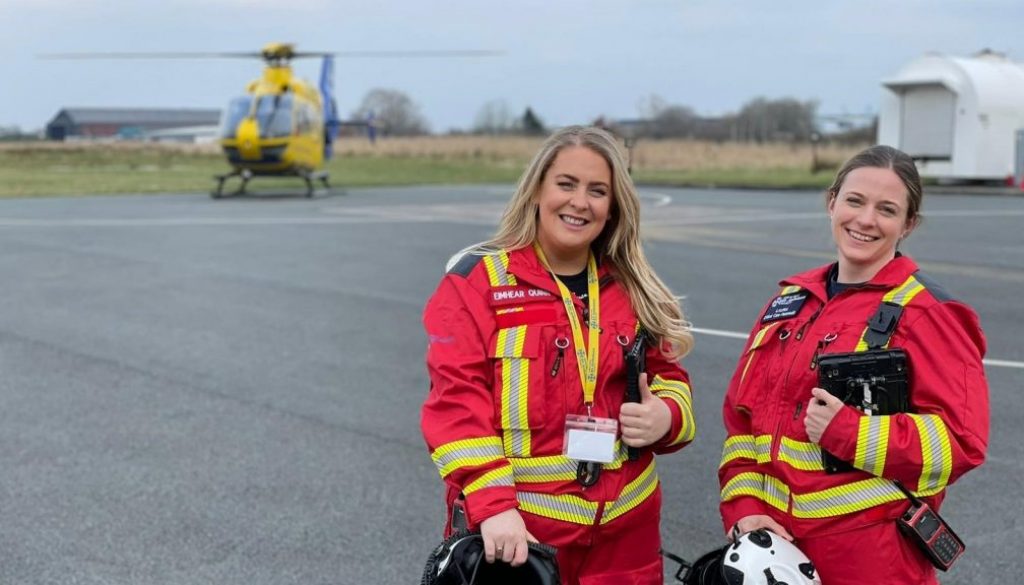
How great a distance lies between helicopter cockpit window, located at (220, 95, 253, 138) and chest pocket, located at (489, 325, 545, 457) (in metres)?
26.7

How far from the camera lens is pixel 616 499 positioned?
296 cm

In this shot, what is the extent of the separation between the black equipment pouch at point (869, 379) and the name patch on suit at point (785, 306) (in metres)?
0.30

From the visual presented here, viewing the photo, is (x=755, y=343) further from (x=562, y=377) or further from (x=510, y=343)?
(x=510, y=343)

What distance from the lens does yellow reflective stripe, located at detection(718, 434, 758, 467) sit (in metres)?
3.05

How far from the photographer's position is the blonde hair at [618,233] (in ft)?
9.96

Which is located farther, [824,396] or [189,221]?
[189,221]

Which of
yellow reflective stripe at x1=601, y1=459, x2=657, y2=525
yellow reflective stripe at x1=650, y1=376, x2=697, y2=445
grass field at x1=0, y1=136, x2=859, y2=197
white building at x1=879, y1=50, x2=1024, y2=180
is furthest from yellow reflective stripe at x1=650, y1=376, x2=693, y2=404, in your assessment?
grass field at x1=0, y1=136, x2=859, y2=197

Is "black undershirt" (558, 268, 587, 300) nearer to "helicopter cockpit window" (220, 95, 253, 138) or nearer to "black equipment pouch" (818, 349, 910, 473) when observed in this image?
"black equipment pouch" (818, 349, 910, 473)

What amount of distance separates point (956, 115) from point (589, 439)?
29669 mm

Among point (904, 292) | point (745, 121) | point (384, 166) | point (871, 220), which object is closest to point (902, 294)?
point (904, 292)

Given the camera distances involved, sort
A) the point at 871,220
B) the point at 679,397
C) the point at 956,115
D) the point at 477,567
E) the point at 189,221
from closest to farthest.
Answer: the point at 477,567, the point at 871,220, the point at 679,397, the point at 189,221, the point at 956,115

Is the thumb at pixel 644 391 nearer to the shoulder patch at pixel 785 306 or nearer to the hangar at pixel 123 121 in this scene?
the shoulder patch at pixel 785 306

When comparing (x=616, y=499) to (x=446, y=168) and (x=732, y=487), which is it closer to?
(x=732, y=487)

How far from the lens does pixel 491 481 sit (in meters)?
2.78
